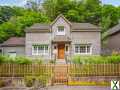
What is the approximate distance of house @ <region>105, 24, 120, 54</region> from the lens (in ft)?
155

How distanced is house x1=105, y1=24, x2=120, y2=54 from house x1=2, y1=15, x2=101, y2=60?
16.0 ft

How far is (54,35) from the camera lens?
43.7 meters

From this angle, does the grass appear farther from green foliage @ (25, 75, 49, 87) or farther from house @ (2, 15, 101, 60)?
house @ (2, 15, 101, 60)

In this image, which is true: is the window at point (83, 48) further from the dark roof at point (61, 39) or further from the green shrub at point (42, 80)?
the green shrub at point (42, 80)

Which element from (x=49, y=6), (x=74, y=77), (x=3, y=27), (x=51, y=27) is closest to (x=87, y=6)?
(x=49, y=6)

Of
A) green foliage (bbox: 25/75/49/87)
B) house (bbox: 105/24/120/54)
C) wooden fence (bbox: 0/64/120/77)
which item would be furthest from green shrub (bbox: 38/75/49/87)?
house (bbox: 105/24/120/54)

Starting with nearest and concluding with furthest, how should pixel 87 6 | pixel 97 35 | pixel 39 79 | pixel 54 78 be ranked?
pixel 39 79 → pixel 54 78 → pixel 97 35 → pixel 87 6

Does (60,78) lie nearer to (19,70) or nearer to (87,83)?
(87,83)

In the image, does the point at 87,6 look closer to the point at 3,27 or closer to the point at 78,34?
the point at 3,27

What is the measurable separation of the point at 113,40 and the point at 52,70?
2453 centimetres

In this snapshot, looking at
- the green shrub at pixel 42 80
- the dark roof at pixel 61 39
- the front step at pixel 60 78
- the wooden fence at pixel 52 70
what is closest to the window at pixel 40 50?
the dark roof at pixel 61 39

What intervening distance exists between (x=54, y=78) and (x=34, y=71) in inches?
73.4

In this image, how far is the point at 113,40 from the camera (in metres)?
49.8

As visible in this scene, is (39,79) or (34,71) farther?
(34,71)
